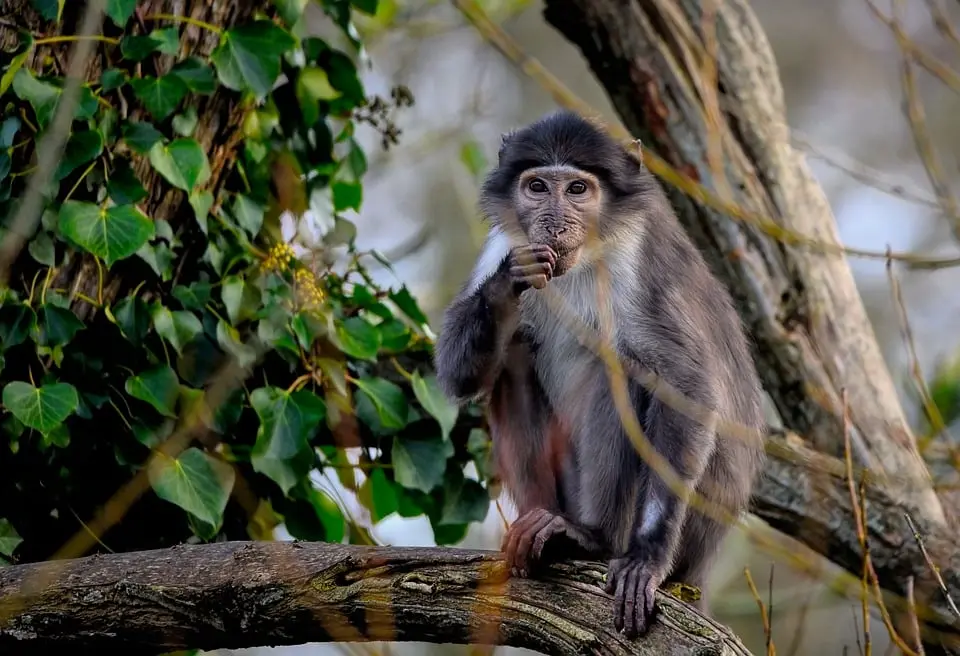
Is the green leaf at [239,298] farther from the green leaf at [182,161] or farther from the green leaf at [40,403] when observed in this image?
the green leaf at [40,403]

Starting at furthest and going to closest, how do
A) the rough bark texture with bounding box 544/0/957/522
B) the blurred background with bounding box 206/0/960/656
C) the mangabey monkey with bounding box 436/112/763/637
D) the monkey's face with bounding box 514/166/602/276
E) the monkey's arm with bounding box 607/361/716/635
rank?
the blurred background with bounding box 206/0/960/656
the rough bark texture with bounding box 544/0/957/522
the monkey's face with bounding box 514/166/602/276
the mangabey monkey with bounding box 436/112/763/637
the monkey's arm with bounding box 607/361/716/635

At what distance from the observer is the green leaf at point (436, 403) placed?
607 centimetres

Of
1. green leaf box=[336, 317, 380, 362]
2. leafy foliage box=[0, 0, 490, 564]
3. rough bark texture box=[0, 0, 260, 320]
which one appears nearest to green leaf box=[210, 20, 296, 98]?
leafy foliage box=[0, 0, 490, 564]

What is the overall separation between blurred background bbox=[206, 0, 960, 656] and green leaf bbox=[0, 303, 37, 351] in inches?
67.4

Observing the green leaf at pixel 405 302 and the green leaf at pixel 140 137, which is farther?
the green leaf at pixel 405 302

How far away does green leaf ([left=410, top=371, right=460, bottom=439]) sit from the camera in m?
6.07

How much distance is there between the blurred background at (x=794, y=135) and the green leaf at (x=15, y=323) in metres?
1.71

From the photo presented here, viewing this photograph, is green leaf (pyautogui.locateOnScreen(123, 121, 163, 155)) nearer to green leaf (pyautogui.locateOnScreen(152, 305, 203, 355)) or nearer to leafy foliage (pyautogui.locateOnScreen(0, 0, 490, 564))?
leafy foliage (pyautogui.locateOnScreen(0, 0, 490, 564))

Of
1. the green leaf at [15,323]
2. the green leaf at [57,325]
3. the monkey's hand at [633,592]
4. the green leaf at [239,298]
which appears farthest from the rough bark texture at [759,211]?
the green leaf at [15,323]

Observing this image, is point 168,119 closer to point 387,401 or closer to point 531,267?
point 387,401

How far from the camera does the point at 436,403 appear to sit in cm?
611

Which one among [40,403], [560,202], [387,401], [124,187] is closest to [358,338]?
[387,401]

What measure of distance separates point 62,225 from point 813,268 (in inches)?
161

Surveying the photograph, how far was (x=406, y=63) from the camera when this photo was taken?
11.0 m
